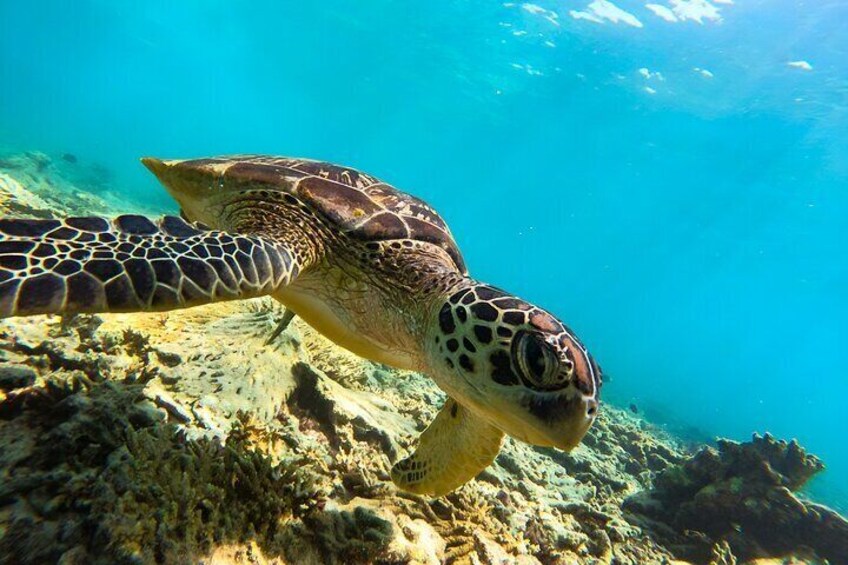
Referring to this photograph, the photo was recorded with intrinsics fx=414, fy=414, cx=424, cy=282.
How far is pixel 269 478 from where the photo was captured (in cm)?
228

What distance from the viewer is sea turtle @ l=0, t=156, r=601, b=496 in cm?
190

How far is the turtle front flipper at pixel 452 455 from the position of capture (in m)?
2.84

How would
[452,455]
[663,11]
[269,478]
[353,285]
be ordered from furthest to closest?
[663,11]
[353,285]
[452,455]
[269,478]

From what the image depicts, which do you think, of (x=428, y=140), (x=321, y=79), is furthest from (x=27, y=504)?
(x=428, y=140)

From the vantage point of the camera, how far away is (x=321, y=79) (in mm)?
54031

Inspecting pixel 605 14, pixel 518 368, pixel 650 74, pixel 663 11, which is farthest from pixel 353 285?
pixel 650 74

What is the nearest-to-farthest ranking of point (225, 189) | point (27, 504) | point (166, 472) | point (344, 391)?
point (27, 504), point (166, 472), point (225, 189), point (344, 391)

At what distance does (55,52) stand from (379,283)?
463 ft

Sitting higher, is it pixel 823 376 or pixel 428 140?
pixel 823 376

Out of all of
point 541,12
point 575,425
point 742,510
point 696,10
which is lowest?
A: point 575,425

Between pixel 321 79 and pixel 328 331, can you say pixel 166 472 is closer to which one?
pixel 328 331

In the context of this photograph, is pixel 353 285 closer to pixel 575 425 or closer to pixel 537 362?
pixel 537 362

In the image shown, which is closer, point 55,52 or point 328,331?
point 328,331

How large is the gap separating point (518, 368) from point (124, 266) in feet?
6.34
